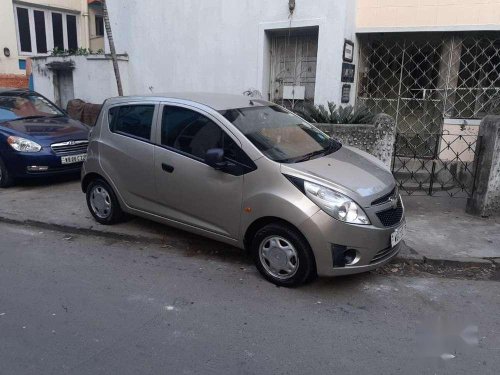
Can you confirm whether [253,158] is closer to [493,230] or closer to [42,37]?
[493,230]

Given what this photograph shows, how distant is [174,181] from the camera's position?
4680mm

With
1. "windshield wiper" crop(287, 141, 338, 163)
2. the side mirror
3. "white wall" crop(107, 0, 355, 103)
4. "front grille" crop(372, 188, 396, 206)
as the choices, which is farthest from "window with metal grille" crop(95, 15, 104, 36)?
"front grille" crop(372, 188, 396, 206)

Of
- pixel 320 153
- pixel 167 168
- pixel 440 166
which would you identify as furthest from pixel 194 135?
pixel 440 166

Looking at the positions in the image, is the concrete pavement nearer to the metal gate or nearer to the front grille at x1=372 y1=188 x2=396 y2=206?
the front grille at x1=372 y1=188 x2=396 y2=206

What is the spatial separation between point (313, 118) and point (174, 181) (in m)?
3.05

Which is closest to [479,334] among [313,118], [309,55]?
[313,118]

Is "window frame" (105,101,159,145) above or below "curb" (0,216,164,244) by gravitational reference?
above

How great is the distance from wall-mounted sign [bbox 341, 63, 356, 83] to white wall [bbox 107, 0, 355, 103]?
130mm

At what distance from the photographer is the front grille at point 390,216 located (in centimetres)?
400

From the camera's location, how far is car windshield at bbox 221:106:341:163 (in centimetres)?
430

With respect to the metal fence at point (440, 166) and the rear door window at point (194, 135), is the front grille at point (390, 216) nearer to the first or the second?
the rear door window at point (194, 135)

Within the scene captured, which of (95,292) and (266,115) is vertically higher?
(266,115)

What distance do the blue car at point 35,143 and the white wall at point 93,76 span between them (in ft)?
9.80

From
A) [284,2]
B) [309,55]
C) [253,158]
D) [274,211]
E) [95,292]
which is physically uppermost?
[284,2]
